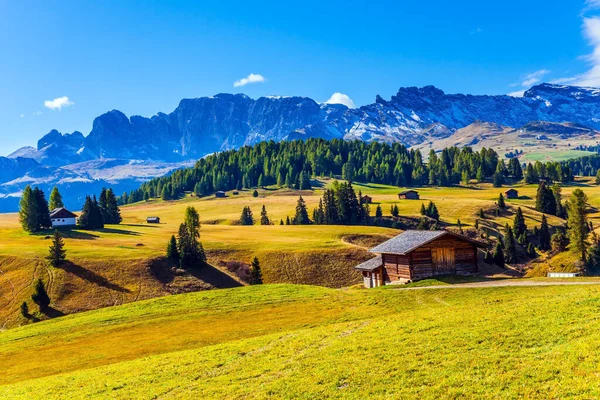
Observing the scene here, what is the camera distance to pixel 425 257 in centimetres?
5866

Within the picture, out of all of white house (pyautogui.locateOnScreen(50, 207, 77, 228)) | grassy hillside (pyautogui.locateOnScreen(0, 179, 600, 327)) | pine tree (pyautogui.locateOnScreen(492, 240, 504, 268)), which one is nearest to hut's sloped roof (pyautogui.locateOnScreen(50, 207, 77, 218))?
white house (pyautogui.locateOnScreen(50, 207, 77, 228))

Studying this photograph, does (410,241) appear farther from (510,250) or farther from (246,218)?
(246,218)

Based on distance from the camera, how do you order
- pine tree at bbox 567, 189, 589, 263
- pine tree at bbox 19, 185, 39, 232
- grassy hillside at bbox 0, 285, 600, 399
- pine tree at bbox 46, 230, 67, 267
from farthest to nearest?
1. pine tree at bbox 19, 185, 39, 232
2. pine tree at bbox 567, 189, 589, 263
3. pine tree at bbox 46, 230, 67, 267
4. grassy hillside at bbox 0, 285, 600, 399

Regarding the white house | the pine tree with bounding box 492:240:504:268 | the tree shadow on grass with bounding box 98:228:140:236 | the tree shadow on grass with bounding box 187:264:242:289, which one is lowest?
the pine tree with bounding box 492:240:504:268

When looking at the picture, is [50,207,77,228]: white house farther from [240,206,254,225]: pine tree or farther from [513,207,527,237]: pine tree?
[513,207,527,237]: pine tree

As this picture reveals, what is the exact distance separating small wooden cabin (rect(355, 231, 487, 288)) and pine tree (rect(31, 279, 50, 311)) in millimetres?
49057

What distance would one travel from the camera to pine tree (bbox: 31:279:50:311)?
68.1m

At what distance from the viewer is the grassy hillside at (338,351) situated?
706 inches

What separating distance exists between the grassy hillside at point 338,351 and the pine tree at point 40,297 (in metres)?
19.1

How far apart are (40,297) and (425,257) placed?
5604cm

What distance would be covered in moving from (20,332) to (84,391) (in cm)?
3359

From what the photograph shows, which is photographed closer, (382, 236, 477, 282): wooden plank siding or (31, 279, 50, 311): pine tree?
(382, 236, 477, 282): wooden plank siding

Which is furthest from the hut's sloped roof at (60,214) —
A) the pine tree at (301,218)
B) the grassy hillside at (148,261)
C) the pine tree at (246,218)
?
the pine tree at (301,218)

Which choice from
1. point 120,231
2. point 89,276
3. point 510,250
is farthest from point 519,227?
point 120,231
